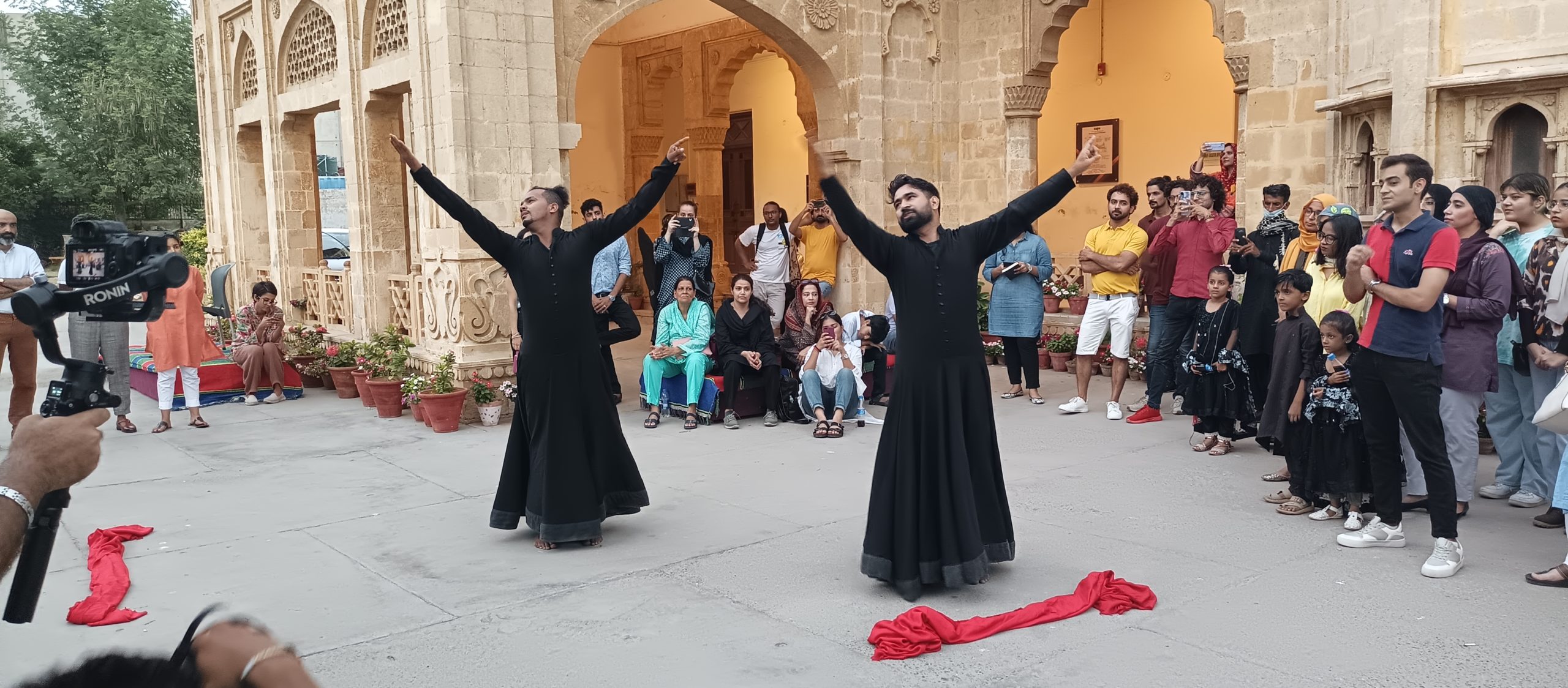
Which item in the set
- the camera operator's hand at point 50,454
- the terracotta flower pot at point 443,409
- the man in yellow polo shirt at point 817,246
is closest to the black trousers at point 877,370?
the man in yellow polo shirt at point 817,246

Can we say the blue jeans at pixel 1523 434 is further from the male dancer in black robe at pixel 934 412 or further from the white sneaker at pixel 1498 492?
the male dancer in black robe at pixel 934 412

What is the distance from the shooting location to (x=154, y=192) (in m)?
27.4

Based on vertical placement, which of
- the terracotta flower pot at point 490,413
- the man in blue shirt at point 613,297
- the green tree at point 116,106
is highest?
the green tree at point 116,106

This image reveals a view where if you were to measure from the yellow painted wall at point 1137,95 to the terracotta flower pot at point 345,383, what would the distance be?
9.03 m

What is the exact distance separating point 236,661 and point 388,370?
8230mm

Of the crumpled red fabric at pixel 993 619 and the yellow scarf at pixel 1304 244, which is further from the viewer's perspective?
the yellow scarf at pixel 1304 244

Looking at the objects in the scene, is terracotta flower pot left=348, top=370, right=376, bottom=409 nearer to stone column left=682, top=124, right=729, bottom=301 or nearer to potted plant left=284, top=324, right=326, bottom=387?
potted plant left=284, top=324, right=326, bottom=387

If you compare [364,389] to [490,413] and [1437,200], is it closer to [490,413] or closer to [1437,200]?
[490,413]

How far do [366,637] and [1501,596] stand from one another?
4.21 metres

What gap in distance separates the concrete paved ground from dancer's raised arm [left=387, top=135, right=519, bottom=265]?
4.59 feet

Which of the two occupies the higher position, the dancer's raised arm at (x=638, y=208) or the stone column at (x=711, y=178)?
the stone column at (x=711, y=178)

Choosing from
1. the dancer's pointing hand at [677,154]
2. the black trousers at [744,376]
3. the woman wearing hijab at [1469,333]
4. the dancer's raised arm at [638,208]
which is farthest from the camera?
the black trousers at [744,376]

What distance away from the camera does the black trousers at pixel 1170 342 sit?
795 centimetres

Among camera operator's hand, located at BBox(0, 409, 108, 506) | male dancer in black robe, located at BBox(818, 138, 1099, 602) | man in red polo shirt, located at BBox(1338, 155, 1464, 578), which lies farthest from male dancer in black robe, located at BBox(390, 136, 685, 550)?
camera operator's hand, located at BBox(0, 409, 108, 506)
